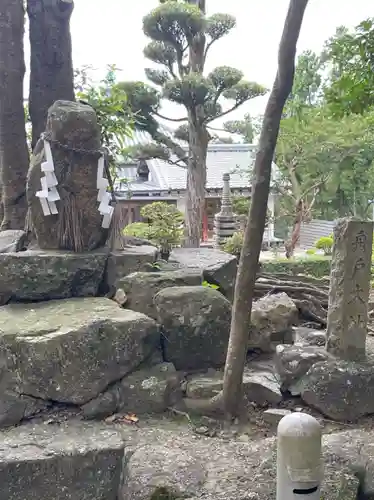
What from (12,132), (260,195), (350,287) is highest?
(12,132)

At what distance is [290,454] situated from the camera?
187cm

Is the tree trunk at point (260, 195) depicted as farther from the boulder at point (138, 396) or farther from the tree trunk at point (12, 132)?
the tree trunk at point (12, 132)

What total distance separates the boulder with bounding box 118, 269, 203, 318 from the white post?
180cm

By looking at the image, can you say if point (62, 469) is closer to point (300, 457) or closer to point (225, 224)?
point (300, 457)

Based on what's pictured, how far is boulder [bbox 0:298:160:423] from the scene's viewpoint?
10.2 feet

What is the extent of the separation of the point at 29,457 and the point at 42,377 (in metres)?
0.52

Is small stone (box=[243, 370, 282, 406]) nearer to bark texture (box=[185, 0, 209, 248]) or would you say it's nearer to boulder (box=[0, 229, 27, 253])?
boulder (box=[0, 229, 27, 253])

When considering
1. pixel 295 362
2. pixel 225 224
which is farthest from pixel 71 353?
pixel 225 224

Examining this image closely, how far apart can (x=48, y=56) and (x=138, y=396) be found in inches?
131

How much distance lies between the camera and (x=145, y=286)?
3.64m

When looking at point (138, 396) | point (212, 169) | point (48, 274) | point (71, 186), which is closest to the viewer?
point (138, 396)

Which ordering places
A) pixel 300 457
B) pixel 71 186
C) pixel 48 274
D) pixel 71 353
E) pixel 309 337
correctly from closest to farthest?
pixel 300 457
pixel 71 353
pixel 48 274
pixel 71 186
pixel 309 337

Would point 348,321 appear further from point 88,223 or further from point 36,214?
point 36,214

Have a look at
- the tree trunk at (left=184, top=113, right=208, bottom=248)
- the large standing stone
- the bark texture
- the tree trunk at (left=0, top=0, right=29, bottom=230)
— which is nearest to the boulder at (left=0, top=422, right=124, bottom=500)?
the large standing stone
